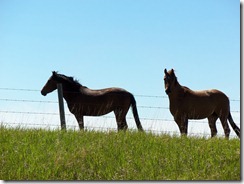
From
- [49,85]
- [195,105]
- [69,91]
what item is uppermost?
[49,85]

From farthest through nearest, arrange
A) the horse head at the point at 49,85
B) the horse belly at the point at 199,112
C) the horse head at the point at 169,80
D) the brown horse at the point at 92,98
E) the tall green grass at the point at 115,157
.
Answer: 1. the horse head at the point at 49,85
2. the brown horse at the point at 92,98
3. the horse belly at the point at 199,112
4. the horse head at the point at 169,80
5. the tall green grass at the point at 115,157

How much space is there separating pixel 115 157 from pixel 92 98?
4.43m

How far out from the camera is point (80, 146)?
22.9ft

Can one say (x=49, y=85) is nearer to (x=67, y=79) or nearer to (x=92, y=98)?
(x=67, y=79)

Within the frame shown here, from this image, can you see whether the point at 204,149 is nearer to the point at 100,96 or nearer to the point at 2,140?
the point at 2,140

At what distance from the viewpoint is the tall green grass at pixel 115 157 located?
6.16 m

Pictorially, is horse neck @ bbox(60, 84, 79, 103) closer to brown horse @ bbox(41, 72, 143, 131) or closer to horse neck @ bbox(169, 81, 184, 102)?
brown horse @ bbox(41, 72, 143, 131)

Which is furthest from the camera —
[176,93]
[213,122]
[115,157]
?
[213,122]

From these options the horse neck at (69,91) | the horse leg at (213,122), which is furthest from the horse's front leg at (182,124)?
the horse neck at (69,91)

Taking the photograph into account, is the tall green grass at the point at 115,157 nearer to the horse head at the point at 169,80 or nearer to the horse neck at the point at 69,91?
the horse head at the point at 169,80

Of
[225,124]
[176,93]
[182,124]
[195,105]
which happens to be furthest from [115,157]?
[225,124]

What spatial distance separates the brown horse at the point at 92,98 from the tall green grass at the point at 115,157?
9.96 feet

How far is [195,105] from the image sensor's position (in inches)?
399

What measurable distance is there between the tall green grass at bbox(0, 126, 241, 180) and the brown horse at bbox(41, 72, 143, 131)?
3.04 meters
